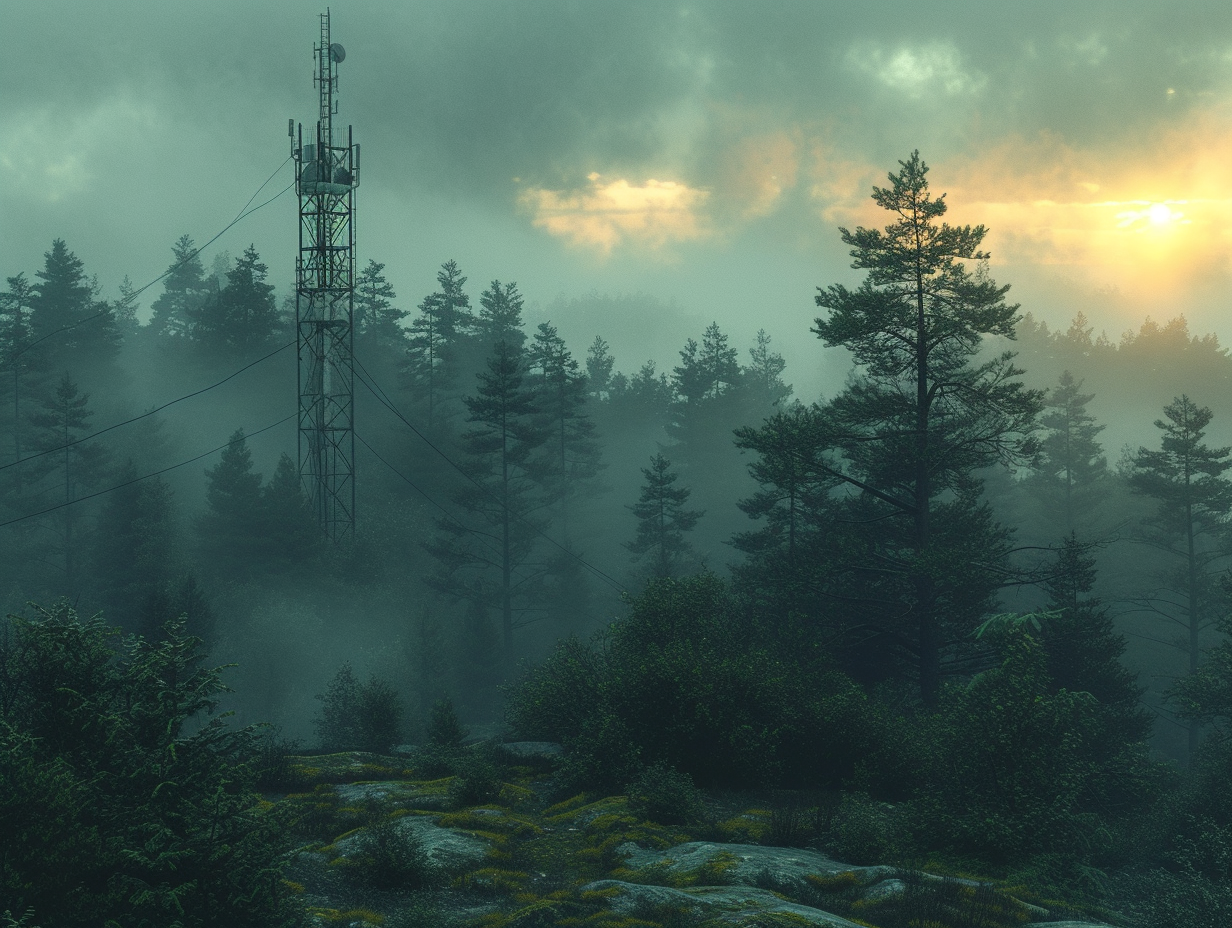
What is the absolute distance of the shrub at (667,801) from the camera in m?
13.8

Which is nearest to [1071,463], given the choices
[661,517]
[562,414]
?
[661,517]

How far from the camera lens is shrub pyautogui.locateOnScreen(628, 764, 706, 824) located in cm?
1381

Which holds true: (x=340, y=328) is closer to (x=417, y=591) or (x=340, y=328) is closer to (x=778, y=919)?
(x=417, y=591)

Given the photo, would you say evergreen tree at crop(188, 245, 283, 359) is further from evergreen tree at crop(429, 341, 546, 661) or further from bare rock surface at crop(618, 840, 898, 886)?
bare rock surface at crop(618, 840, 898, 886)

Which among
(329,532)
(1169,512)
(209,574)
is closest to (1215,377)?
(1169,512)

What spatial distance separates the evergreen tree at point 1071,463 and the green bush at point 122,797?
70688 mm

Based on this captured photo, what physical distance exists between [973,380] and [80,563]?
57821 mm

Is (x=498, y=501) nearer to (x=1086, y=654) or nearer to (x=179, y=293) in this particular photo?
(x=1086, y=654)

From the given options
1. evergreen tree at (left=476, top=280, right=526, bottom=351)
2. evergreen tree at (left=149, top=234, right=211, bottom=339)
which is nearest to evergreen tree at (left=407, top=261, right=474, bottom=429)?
evergreen tree at (left=476, top=280, right=526, bottom=351)

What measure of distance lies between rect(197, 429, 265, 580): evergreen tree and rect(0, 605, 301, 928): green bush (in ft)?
147

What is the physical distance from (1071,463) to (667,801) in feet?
217

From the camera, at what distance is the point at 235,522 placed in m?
51.7

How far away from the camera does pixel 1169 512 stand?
51.8 meters

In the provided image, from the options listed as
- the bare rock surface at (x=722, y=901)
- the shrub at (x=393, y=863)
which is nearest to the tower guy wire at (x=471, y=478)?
the shrub at (x=393, y=863)
